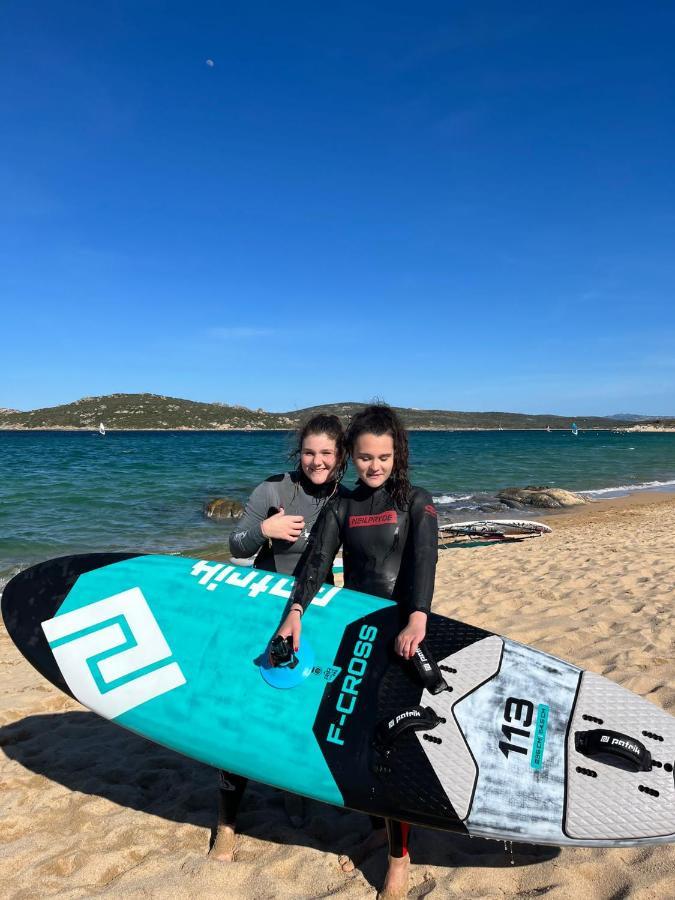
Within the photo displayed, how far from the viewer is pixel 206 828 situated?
10.0 feet

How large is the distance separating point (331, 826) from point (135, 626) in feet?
5.11

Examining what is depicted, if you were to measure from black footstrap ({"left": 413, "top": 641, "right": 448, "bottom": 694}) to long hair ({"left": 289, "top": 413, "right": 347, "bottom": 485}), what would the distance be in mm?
1067

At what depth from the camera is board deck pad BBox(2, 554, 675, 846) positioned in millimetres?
2379

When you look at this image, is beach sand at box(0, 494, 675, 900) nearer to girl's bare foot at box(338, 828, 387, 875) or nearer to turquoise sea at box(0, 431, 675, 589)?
girl's bare foot at box(338, 828, 387, 875)

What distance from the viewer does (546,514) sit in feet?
56.9

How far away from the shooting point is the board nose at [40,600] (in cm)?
328

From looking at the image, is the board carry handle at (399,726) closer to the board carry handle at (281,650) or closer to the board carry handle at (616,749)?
the board carry handle at (281,650)

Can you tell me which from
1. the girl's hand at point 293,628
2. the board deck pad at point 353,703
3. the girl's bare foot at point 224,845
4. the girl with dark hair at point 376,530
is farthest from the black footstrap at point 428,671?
the girl's bare foot at point 224,845

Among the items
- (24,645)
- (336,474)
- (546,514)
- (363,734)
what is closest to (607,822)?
(363,734)

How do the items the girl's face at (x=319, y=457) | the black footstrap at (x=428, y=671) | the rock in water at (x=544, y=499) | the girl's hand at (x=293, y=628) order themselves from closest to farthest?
the black footstrap at (x=428, y=671) → the girl's hand at (x=293, y=628) → the girl's face at (x=319, y=457) → the rock in water at (x=544, y=499)

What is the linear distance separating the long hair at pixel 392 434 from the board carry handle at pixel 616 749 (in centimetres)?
134

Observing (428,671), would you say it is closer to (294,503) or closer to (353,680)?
(353,680)

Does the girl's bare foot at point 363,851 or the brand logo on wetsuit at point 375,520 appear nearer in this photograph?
the girl's bare foot at point 363,851

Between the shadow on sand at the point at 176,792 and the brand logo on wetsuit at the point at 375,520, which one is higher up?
the brand logo on wetsuit at the point at 375,520
